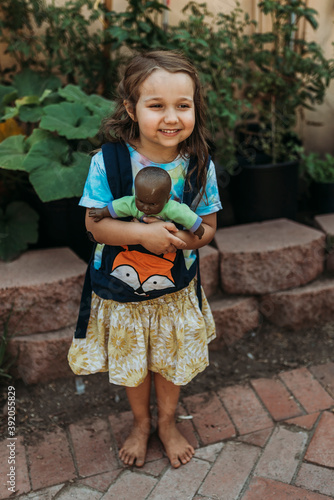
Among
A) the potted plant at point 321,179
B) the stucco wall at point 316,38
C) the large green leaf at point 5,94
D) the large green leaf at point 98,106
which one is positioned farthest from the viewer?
the potted plant at point 321,179

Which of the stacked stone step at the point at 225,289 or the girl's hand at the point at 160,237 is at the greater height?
the girl's hand at the point at 160,237

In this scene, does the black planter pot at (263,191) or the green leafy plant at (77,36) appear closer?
the green leafy plant at (77,36)

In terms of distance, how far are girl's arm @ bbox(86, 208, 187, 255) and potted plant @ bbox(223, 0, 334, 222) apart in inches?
60.3

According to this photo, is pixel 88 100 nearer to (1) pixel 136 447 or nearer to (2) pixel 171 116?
(2) pixel 171 116

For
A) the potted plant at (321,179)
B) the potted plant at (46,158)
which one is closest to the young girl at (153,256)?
the potted plant at (46,158)

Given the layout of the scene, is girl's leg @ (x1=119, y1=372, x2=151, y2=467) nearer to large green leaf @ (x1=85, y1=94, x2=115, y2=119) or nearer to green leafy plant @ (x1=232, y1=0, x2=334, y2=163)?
A: large green leaf @ (x1=85, y1=94, x2=115, y2=119)

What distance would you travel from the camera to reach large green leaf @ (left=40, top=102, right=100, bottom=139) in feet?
7.33

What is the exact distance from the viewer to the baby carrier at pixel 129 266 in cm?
151

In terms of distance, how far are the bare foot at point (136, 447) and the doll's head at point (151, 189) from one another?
101cm

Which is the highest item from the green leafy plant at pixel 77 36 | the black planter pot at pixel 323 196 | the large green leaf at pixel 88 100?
A: the green leafy plant at pixel 77 36

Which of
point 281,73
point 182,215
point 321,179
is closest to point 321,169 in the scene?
point 321,179

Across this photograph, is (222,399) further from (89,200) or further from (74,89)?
(74,89)

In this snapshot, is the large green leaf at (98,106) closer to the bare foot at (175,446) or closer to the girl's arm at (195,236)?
the girl's arm at (195,236)

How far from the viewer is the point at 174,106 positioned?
1411 millimetres
